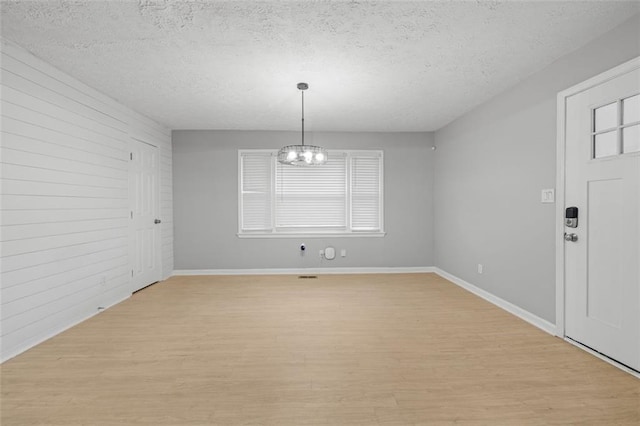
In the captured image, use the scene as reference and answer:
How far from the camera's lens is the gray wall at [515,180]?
292 centimetres

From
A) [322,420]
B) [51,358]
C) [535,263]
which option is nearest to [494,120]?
[535,263]

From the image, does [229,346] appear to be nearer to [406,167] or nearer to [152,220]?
[152,220]

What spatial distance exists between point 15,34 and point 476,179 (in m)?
5.08

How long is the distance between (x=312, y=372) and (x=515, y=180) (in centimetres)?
303

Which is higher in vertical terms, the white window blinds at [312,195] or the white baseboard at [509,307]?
the white window blinds at [312,195]

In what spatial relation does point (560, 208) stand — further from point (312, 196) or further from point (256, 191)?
point (256, 191)

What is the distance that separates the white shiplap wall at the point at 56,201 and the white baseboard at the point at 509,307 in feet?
15.5

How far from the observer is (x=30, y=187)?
112 inches

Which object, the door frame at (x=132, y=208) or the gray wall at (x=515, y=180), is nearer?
the gray wall at (x=515, y=180)

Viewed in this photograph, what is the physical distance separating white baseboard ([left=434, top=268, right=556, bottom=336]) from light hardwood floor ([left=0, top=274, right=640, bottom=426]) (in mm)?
111

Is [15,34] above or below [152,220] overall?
above

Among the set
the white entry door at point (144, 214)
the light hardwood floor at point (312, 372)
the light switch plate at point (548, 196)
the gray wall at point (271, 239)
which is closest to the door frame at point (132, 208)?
the white entry door at point (144, 214)

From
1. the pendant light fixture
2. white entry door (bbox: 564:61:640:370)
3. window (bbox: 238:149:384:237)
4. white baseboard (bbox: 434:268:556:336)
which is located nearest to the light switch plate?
white entry door (bbox: 564:61:640:370)

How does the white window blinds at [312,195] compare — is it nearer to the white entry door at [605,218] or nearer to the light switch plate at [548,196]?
the light switch plate at [548,196]
